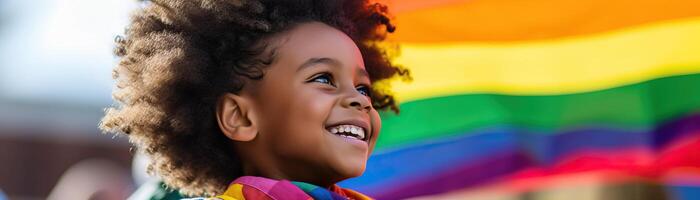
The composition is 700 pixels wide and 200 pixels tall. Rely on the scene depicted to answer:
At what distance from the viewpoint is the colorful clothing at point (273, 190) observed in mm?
2160

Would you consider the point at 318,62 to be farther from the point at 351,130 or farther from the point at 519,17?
the point at 519,17

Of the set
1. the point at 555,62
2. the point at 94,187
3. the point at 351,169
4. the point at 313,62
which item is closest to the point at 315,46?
the point at 313,62

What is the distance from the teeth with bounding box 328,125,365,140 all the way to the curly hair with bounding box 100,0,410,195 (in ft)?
0.59

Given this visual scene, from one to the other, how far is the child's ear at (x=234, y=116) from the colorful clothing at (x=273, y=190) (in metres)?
0.10

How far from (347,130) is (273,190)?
0.60ft

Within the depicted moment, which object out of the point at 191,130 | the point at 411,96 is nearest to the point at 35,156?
the point at 411,96

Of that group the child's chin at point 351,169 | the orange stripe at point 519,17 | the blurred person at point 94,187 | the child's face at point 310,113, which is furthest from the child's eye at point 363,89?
the blurred person at point 94,187

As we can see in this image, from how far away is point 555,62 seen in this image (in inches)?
115

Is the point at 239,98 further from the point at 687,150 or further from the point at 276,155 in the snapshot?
the point at 687,150

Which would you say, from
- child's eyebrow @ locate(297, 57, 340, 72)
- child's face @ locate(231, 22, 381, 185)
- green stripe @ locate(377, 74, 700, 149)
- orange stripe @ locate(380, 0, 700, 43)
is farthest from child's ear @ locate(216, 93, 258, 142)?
green stripe @ locate(377, 74, 700, 149)

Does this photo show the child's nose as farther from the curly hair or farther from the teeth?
the curly hair

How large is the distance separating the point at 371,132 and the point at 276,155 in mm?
186

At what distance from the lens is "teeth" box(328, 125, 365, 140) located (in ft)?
7.38

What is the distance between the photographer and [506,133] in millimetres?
2973
